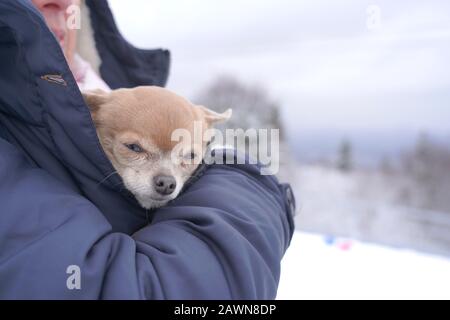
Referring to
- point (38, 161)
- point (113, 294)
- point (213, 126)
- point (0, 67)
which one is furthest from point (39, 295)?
point (213, 126)

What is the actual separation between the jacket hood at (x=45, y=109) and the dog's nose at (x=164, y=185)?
16 cm

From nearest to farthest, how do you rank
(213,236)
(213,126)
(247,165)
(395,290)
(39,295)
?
(39,295)
(213,236)
(247,165)
(213,126)
(395,290)

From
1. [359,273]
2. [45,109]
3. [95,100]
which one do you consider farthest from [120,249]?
[359,273]

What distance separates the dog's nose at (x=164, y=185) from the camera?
90 cm

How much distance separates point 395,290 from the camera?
138 cm

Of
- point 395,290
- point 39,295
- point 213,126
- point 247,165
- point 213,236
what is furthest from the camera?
point 395,290

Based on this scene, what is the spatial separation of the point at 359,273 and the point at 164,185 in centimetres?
103

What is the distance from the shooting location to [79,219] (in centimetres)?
59

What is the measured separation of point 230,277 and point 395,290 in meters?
1.00

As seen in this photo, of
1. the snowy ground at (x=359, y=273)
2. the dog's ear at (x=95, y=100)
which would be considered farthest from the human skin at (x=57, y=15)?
the snowy ground at (x=359, y=273)

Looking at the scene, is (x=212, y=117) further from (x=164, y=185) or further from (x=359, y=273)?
(x=359, y=273)

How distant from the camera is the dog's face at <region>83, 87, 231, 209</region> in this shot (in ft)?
2.98

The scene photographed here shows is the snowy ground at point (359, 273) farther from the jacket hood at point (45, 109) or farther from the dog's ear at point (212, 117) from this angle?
the jacket hood at point (45, 109)
